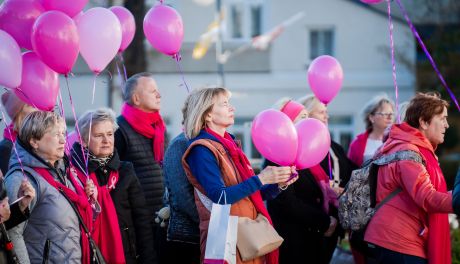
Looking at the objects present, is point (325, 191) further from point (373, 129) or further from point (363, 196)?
point (373, 129)

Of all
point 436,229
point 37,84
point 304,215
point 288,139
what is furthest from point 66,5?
point 436,229

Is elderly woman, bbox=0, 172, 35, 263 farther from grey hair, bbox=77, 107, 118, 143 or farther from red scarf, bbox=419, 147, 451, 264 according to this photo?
red scarf, bbox=419, 147, 451, 264

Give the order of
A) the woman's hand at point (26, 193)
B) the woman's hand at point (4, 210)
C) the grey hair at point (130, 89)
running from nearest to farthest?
1. the woman's hand at point (4, 210)
2. the woman's hand at point (26, 193)
3. the grey hair at point (130, 89)

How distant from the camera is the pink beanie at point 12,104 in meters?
6.16

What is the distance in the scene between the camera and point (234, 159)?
5.16 meters

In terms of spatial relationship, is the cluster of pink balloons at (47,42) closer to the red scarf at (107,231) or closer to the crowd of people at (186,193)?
the crowd of people at (186,193)

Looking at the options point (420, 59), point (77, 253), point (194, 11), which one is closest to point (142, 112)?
point (77, 253)

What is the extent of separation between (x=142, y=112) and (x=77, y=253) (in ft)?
5.76

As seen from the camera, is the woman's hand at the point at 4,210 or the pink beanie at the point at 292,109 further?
the pink beanie at the point at 292,109

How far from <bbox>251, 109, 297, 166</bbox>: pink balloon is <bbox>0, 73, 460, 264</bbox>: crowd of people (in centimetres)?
8

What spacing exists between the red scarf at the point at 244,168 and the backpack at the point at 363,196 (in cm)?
77

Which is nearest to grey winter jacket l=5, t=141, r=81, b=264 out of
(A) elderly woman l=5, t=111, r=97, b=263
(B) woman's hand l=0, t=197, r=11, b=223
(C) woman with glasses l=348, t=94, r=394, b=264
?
(A) elderly woman l=5, t=111, r=97, b=263

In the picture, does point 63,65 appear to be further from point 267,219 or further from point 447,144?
point 447,144

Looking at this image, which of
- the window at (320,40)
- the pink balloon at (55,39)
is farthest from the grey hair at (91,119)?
the window at (320,40)
